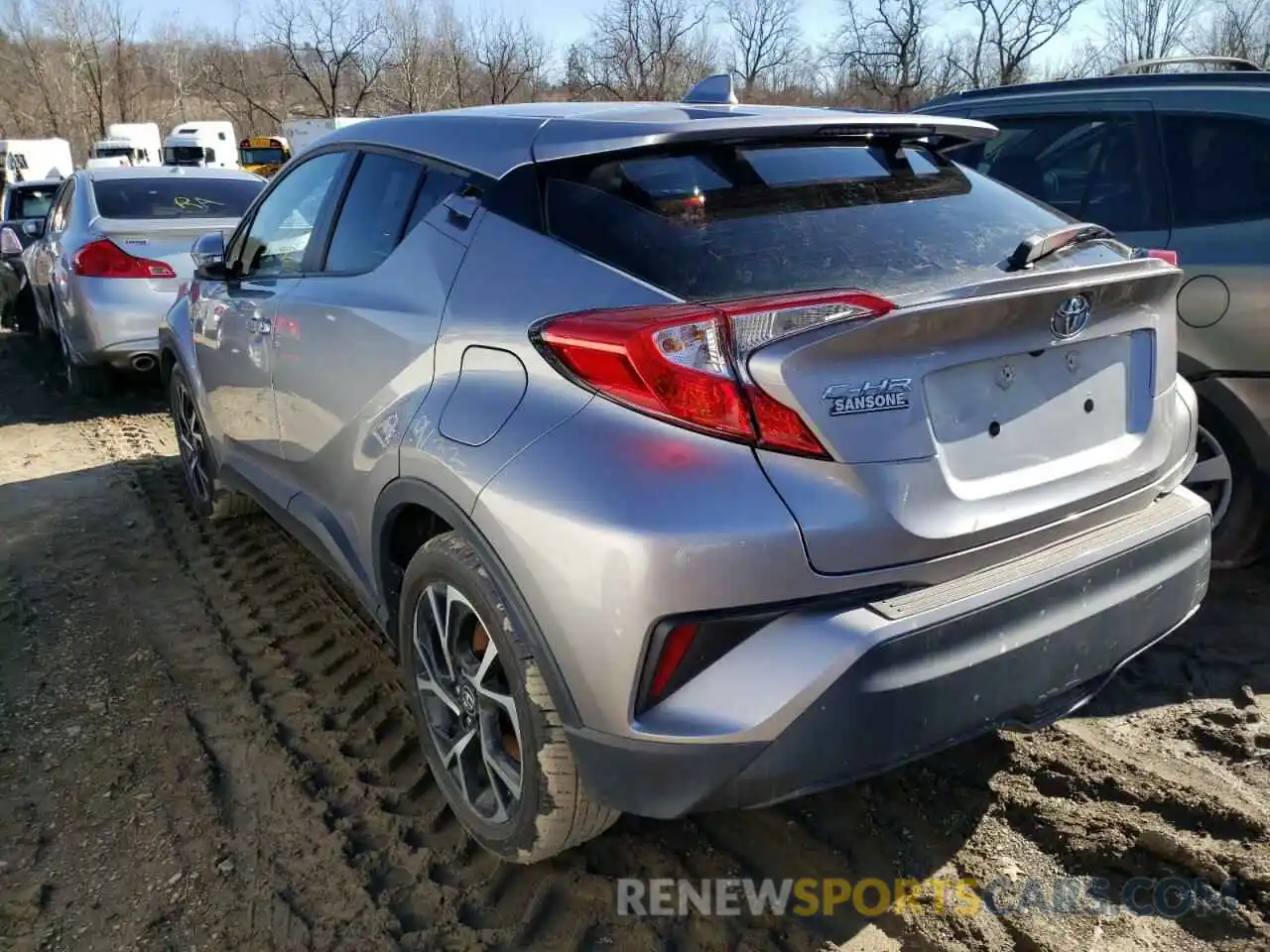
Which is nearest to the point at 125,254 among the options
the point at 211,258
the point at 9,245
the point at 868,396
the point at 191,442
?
the point at 9,245

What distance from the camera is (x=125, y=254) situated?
6926 millimetres

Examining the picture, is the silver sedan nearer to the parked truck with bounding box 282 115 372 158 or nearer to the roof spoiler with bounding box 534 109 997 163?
the roof spoiler with bounding box 534 109 997 163

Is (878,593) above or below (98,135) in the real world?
below

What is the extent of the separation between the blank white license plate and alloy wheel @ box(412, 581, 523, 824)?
1.05 meters

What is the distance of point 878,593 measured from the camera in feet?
6.30

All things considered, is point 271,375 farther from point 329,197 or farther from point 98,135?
point 98,135

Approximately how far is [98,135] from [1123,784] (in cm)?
5197

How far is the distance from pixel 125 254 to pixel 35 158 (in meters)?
27.3

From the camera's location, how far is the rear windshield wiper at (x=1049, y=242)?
7.29 feet

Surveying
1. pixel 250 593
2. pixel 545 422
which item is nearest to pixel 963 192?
pixel 545 422

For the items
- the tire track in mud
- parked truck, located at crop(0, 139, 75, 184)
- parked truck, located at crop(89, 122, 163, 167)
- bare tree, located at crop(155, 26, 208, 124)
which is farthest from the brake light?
bare tree, located at crop(155, 26, 208, 124)

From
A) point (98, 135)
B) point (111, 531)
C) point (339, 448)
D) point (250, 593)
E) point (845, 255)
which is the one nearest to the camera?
point (845, 255)

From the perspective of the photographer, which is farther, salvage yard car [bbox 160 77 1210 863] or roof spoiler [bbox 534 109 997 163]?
roof spoiler [bbox 534 109 997 163]

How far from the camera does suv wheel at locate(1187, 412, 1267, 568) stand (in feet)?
11.8
